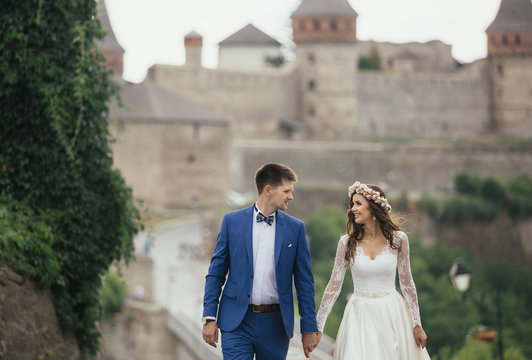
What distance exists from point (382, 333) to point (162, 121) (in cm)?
4124

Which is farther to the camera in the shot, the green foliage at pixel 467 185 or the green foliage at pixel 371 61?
the green foliage at pixel 371 61

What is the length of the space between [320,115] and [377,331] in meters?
49.4

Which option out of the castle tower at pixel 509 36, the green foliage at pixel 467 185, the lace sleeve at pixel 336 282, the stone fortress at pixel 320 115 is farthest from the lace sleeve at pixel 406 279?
the castle tower at pixel 509 36

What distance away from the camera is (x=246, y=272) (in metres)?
5.32

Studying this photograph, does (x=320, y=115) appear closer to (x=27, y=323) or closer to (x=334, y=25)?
(x=334, y=25)

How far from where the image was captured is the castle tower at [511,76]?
203 feet

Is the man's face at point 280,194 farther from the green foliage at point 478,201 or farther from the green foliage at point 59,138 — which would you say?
the green foliage at point 478,201

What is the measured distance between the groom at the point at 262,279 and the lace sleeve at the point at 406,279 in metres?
0.56

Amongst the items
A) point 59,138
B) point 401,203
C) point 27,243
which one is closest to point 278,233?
point 27,243

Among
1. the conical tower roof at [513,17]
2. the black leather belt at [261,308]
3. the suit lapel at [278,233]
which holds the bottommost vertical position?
the black leather belt at [261,308]

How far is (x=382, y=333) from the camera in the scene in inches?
216

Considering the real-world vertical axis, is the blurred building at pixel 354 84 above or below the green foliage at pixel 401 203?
above

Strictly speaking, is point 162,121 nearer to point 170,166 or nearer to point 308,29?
point 170,166

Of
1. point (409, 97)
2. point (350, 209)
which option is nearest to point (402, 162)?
point (409, 97)
